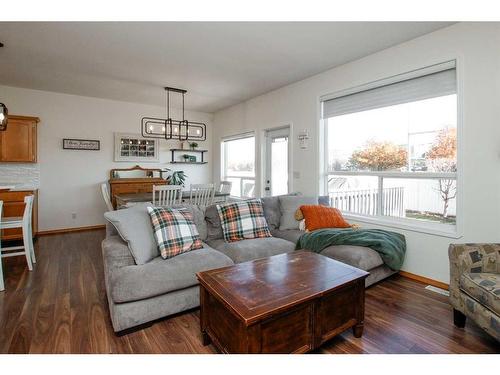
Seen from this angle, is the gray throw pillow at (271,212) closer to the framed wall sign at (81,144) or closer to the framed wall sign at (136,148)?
the framed wall sign at (136,148)

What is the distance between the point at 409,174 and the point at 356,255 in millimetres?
1269

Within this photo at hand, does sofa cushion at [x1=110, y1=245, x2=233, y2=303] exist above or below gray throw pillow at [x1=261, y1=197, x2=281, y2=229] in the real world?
below

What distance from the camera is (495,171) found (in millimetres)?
2322

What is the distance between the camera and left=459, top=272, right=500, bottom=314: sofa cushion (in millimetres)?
1577

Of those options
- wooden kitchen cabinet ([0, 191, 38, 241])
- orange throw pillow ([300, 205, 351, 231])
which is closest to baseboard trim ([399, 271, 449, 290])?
orange throw pillow ([300, 205, 351, 231])

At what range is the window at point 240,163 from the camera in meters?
5.52

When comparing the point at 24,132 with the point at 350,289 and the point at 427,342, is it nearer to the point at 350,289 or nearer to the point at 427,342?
the point at 350,289

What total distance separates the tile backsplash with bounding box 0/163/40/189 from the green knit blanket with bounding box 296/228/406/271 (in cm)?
480

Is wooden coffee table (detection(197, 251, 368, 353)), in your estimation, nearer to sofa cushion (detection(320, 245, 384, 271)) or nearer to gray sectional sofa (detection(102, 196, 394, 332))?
gray sectional sofa (detection(102, 196, 394, 332))

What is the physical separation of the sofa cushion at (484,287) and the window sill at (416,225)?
0.89 meters

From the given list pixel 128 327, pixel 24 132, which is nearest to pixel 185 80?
pixel 24 132

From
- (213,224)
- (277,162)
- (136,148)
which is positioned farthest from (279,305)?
(136,148)

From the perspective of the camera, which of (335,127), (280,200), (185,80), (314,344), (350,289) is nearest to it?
(314,344)

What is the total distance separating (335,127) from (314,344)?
10.0 ft
